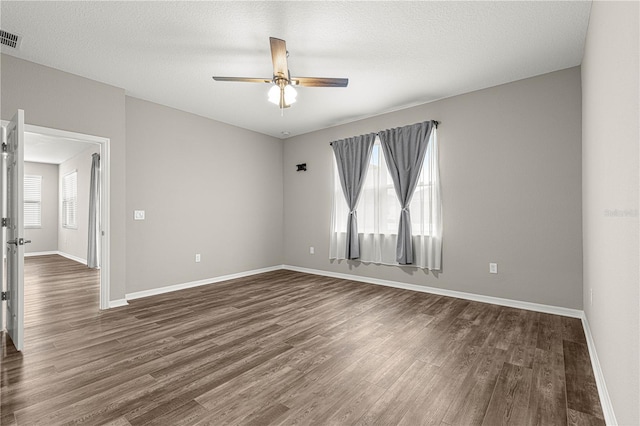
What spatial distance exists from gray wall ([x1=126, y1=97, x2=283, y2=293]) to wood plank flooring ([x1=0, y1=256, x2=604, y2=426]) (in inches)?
37.8

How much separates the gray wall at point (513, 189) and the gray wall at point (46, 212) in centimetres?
995

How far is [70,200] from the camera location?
810 centimetres

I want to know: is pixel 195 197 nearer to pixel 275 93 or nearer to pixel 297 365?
Result: pixel 275 93

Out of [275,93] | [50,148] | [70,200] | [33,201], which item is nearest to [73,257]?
[70,200]

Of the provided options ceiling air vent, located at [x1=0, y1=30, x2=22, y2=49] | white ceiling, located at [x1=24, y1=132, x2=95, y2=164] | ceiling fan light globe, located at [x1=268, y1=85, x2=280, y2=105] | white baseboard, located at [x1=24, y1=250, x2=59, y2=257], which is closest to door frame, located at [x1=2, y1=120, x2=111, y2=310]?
ceiling air vent, located at [x1=0, y1=30, x2=22, y2=49]

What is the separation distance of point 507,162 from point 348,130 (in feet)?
8.57

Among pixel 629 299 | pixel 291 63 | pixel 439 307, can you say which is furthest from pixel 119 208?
pixel 629 299

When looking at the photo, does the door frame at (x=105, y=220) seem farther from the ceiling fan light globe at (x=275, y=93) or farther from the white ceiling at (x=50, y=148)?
the white ceiling at (x=50, y=148)

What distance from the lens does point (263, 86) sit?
3814mm

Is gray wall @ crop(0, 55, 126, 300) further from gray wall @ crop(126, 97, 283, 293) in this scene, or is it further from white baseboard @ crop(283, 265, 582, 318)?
white baseboard @ crop(283, 265, 582, 318)

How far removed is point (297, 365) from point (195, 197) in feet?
11.6

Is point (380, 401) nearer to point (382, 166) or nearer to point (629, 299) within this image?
point (629, 299)

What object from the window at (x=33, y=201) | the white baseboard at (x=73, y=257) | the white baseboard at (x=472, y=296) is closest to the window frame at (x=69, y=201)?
the window at (x=33, y=201)

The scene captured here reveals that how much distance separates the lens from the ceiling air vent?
2703mm
